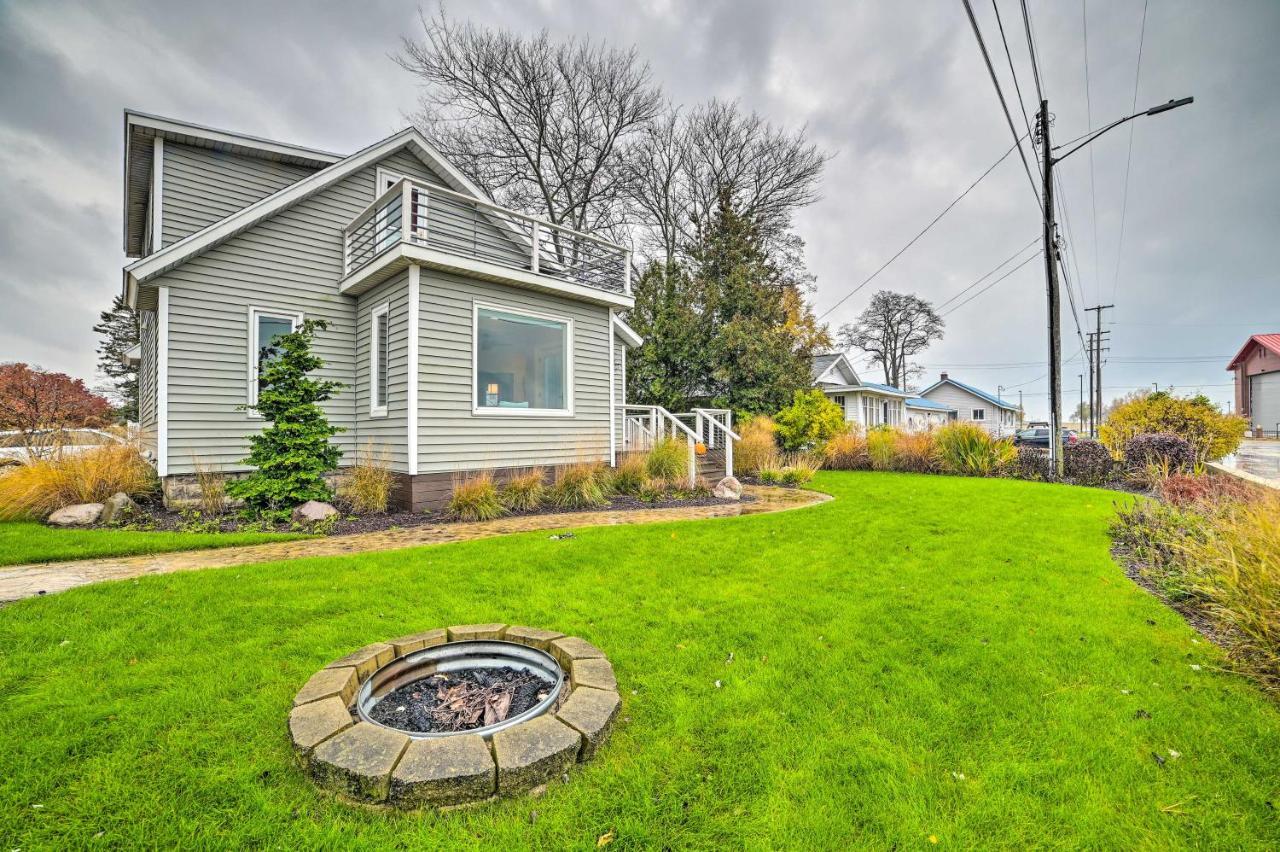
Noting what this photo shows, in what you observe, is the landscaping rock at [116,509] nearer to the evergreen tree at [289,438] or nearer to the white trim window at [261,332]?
the evergreen tree at [289,438]

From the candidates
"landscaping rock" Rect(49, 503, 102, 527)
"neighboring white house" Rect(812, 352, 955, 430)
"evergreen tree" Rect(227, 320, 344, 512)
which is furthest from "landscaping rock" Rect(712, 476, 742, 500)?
"neighboring white house" Rect(812, 352, 955, 430)

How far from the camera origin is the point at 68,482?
6.87 meters

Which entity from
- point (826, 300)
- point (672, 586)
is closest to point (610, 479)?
point (672, 586)

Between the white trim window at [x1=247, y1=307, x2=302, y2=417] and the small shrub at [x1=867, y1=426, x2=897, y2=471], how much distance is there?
46.1ft

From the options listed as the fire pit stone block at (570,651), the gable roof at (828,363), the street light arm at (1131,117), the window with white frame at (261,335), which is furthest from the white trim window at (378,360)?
the gable roof at (828,363)

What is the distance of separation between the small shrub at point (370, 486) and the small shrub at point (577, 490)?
2.50 metres

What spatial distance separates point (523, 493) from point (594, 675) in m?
5.65

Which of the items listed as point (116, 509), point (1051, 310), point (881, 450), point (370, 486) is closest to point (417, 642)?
point (370, 486)

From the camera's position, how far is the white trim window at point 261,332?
8297 mm

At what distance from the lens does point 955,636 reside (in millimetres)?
3285

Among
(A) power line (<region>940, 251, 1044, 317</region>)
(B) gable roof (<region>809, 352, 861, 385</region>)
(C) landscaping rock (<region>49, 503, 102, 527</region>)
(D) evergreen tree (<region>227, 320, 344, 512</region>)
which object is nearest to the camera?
(C) landscaping rock (<region>49, 503, 102, 527</region>)

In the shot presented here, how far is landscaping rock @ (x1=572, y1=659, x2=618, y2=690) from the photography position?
2367 millimetres

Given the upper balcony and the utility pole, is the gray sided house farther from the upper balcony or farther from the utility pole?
the utility pole

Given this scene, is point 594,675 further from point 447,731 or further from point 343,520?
point 343,520
